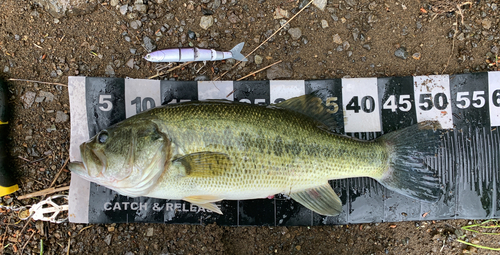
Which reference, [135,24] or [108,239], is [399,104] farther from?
[108,239]

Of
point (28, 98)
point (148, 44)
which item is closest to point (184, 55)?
point (148, 44)

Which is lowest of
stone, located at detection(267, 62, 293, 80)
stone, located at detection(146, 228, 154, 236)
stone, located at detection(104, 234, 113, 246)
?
stone, located at detection(104, 234, 113, 246)

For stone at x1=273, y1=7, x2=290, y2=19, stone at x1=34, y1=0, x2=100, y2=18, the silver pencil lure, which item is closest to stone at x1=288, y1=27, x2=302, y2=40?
stone at x1=273, y1=7, x2=290, y2=19

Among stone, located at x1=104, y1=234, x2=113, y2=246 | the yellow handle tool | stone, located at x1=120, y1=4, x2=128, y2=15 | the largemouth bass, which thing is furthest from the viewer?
stone, located at x1=120, y1=4, x2=128, y2=15

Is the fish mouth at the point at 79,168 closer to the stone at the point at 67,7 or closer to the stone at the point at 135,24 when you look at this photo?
the stone at the point at 135,24

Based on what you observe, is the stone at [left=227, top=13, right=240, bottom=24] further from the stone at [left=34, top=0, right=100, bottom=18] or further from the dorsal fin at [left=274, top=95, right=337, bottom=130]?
the stone at [left=34, top=0, right=100, bottom=18]

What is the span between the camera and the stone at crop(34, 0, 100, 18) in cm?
289

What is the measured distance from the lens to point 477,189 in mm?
2869

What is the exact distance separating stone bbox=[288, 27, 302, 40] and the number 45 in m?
1.14

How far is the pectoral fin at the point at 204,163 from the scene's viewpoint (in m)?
2.17

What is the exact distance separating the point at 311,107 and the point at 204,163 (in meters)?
1.06

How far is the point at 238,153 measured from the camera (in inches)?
87.1

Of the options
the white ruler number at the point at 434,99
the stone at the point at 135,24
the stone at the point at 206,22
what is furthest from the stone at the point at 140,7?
the white ruler number at the point at 434,99

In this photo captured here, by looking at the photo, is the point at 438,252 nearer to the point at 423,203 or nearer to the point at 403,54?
the point at 423,203
